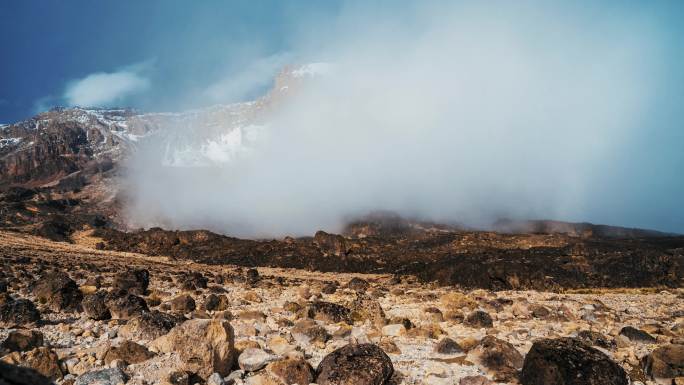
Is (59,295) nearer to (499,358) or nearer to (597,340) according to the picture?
(499,358)

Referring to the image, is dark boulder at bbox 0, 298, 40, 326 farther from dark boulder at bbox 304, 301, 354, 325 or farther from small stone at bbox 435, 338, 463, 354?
small stone at bbox 435, 338, 463, 354

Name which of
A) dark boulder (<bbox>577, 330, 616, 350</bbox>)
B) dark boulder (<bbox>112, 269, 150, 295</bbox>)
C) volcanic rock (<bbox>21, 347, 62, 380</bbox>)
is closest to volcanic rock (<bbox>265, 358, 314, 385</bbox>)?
volcanic rock (<bbox>21, 347, 62, 380</bbox>)

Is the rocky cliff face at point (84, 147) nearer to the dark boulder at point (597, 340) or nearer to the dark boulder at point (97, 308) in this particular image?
the dark boulder at point (97, 308)

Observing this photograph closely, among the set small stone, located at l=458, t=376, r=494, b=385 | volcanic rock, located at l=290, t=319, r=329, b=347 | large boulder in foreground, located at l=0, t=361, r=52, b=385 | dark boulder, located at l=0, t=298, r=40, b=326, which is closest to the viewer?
large boulder in foreground, located at l=0, t=361, r=52, b=385

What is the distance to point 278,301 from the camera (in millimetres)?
20422

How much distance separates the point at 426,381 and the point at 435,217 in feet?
275

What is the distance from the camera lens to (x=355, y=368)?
27.1ft

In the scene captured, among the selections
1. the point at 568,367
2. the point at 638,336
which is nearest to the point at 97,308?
the point at 568,367

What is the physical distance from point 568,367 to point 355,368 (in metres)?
4.23

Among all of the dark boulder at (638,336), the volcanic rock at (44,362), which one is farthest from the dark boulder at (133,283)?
the dark boulder at (638,336)

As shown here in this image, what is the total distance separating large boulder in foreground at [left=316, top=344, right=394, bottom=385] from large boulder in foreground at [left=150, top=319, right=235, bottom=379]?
1.95 m

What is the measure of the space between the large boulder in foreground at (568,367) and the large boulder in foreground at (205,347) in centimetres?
615

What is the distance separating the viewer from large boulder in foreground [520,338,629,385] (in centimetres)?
812

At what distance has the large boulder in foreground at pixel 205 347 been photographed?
820 cm
